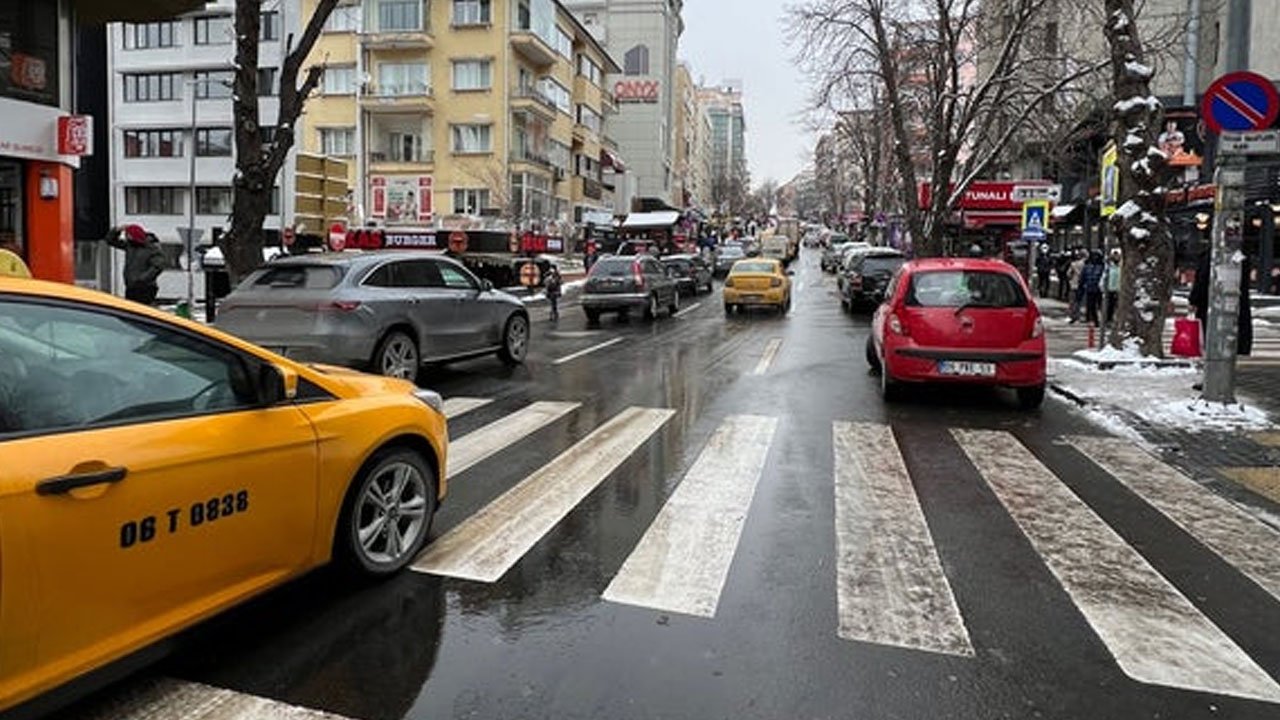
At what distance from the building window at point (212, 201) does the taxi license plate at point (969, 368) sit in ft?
158

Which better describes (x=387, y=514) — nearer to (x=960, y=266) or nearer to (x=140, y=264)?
(x=960, y=266)

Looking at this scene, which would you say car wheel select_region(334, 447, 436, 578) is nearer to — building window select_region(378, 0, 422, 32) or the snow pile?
the snow pile

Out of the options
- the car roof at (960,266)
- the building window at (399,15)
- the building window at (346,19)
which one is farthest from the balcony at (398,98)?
the car roof at (960,266)

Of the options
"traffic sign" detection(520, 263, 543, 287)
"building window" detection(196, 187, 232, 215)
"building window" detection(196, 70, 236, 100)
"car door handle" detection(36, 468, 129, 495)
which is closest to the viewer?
Result: "car door handle" detection(36, 468, 129, 495)

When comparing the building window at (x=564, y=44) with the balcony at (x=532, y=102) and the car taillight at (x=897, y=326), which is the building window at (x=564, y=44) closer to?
the balcony at (x=532, y=102)

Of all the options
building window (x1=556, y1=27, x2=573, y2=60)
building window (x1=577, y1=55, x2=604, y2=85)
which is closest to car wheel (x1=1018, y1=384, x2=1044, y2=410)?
building window (x1=556, y1=27, x2=573, y2=60)

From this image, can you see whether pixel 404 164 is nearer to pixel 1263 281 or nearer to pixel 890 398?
pixel 1263 281

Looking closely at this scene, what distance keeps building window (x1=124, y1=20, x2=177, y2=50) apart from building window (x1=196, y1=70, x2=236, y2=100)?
244 cm

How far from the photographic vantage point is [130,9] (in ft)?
60.2

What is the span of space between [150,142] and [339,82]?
1055 cm

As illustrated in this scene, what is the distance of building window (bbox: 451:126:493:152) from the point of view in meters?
53.2

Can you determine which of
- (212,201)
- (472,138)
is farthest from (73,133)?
(472,138)

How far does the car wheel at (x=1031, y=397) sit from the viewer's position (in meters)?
10.2

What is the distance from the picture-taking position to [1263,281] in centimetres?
2723
